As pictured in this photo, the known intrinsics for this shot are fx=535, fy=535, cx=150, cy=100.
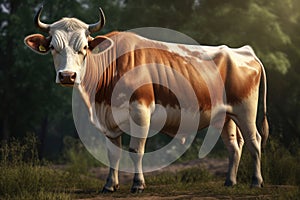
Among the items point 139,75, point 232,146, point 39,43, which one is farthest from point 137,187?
point 39,43

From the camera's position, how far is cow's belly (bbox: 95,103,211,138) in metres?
7.36

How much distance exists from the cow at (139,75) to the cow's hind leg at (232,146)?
0.05 ft

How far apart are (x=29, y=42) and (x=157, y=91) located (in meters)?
1.92

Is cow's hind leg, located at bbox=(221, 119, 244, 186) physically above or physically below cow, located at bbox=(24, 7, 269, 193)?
below

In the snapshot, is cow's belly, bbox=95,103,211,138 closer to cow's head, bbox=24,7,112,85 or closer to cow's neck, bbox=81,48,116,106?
cow's neck, bbox=81,48,116,106

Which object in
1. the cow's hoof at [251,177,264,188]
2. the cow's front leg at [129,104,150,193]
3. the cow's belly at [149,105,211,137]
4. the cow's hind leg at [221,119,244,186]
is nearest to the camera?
the cow's front leg at [129,104,150,193]

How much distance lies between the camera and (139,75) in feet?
24.3

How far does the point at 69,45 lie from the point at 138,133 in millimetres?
1514

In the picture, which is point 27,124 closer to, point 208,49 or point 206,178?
point 206,178

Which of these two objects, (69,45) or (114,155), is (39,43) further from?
(114,155)

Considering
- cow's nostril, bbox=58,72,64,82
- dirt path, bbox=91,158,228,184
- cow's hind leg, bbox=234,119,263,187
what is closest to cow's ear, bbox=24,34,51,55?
cow's nostril, bbox=58,72,64,82

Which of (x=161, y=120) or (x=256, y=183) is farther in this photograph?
(x=256, y=183)

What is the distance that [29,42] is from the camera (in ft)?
24.6

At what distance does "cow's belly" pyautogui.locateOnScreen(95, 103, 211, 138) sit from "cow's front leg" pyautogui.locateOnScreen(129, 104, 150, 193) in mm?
129
